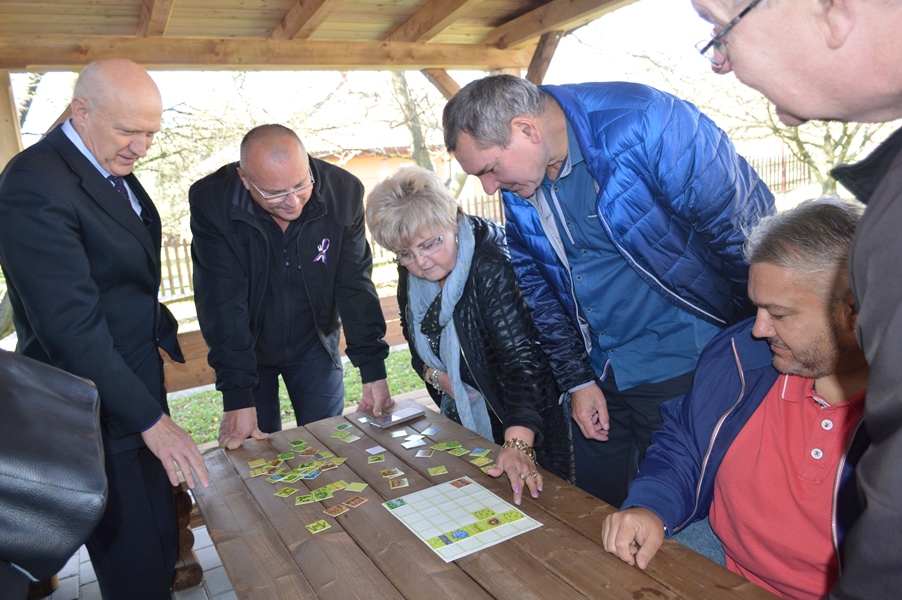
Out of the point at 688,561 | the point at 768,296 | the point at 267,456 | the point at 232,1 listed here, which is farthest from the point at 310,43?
the point at 688,561

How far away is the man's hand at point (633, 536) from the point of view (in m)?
1.46

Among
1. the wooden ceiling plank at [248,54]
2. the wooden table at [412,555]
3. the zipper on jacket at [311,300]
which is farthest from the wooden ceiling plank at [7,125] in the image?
the wooden table at [412,555]

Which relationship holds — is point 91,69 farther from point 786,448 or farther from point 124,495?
point 786,448

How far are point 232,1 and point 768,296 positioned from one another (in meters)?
3.82

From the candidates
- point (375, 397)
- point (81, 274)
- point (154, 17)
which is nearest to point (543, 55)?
point (154, 17)

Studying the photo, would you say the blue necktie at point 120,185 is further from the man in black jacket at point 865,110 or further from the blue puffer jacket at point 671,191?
the man in black jacket at point 865,110

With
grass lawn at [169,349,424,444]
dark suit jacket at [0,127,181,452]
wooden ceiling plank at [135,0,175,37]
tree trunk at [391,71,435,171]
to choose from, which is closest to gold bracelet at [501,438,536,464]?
dark suit jacket at [0,127,181,452]

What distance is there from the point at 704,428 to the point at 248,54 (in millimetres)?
4139

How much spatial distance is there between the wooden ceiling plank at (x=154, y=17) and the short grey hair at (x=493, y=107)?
8.46 feet

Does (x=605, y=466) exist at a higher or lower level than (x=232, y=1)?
lower

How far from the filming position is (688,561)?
4.71 feet

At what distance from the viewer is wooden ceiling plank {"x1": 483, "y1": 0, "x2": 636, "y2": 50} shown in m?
4.48

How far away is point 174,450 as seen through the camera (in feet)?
7.01

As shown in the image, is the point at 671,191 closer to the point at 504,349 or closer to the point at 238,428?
the point at 504,349
